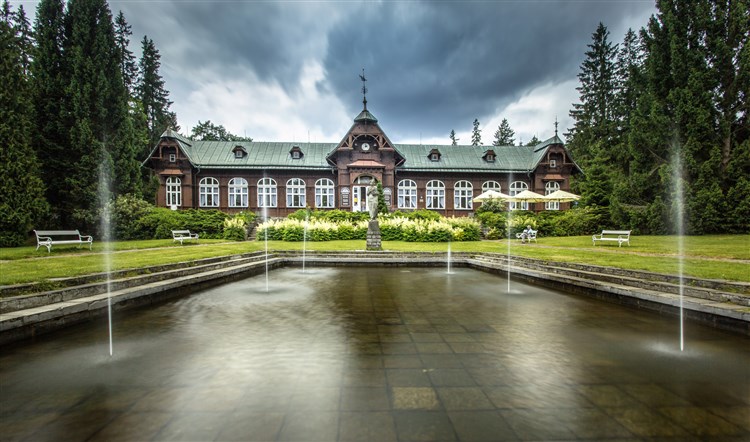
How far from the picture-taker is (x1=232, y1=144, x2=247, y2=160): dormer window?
34094 mm

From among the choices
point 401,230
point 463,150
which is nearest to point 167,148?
point 401,230

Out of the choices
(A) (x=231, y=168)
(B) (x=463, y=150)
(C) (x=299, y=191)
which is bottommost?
(C) (x=299, y=191)

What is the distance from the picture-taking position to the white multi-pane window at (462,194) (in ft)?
114

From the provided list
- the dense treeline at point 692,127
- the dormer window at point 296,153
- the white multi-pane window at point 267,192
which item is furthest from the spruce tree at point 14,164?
the dense treeline at point 692,127

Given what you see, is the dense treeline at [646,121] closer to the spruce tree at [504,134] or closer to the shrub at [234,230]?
the shrub at [234,230]

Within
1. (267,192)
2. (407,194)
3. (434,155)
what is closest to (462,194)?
(434,155)

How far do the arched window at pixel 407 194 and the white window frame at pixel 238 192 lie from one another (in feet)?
51.0

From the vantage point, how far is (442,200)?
3488 centimetres

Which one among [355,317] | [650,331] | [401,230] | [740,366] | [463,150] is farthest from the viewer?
[463,150]

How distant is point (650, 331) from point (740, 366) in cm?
137

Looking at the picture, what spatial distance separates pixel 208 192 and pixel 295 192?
8.52m

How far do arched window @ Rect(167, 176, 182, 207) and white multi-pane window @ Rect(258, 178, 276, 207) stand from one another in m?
7.53

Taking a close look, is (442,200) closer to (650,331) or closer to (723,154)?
(723,154)

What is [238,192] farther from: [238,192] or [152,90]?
[152,90]
